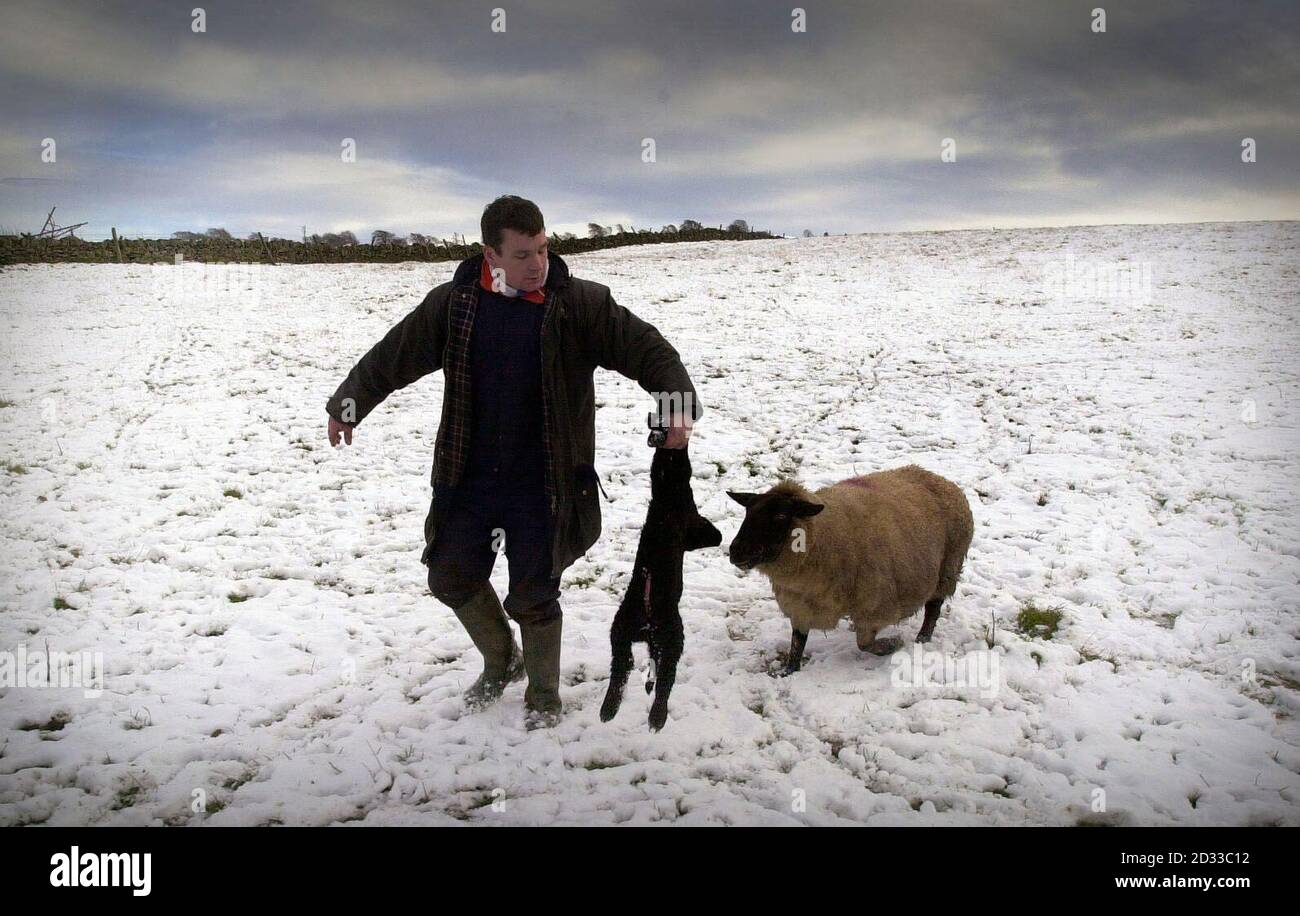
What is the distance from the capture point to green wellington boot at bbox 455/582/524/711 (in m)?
4.16

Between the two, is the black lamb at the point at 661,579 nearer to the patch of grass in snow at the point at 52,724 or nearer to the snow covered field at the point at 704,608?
the snow covered field at the point at 704,608

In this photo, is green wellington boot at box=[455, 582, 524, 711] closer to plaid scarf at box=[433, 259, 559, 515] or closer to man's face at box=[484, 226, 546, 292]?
plaid scarf at box=[433, 259, 559, 515]

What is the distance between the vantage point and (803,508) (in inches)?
166

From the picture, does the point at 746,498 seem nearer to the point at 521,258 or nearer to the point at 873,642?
the point at 873,642

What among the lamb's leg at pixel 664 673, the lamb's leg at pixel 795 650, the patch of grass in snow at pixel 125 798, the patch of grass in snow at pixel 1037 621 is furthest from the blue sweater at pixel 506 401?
the patch of grass in snow at pixel 1037 621

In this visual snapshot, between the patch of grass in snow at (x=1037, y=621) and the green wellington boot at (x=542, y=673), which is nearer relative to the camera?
the green wellington boot at (x=542, y=673)

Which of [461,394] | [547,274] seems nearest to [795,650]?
[461,394]

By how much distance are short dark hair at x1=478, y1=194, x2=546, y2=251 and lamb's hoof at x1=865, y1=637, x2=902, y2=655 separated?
3809mm

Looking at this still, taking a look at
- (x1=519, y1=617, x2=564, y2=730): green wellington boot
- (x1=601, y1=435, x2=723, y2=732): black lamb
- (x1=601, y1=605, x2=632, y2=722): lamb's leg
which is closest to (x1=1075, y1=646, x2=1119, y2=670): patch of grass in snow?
(x1=601, y1=435, x2=723, y2=732): black lamb

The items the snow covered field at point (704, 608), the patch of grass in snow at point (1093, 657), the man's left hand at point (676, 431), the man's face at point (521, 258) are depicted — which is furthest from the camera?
the patch of grass in snow at point (1093, 657)

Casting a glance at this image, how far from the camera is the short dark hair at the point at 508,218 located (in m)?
3.33
